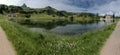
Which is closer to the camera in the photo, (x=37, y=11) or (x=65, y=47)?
(x=65, y=47)

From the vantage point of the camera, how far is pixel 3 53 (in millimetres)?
14258

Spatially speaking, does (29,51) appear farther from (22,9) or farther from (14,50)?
(22,9)

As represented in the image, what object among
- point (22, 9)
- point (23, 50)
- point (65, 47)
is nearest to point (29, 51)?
point (23, 50)

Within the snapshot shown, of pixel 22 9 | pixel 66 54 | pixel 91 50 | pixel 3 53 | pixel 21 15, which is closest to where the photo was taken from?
pixel 66 54

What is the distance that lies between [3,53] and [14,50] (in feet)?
3.22

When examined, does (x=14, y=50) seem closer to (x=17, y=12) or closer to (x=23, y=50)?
(x=23, y=50)

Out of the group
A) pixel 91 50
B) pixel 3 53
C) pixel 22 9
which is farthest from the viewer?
pixel 22 9

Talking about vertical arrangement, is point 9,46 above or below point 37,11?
above

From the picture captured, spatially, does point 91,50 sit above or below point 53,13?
above

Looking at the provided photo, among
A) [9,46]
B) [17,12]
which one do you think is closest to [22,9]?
[17,12]

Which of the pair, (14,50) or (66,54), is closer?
(66,54)

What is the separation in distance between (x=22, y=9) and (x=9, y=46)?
134392 mm

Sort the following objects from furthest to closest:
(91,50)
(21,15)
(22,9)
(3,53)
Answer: (22,9), (21,15), (91,50), (3,53)

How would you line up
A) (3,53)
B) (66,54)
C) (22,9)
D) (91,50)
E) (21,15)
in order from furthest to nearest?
(22,9)
(21,15)
(91,50)
(3,53)
(66,54)
